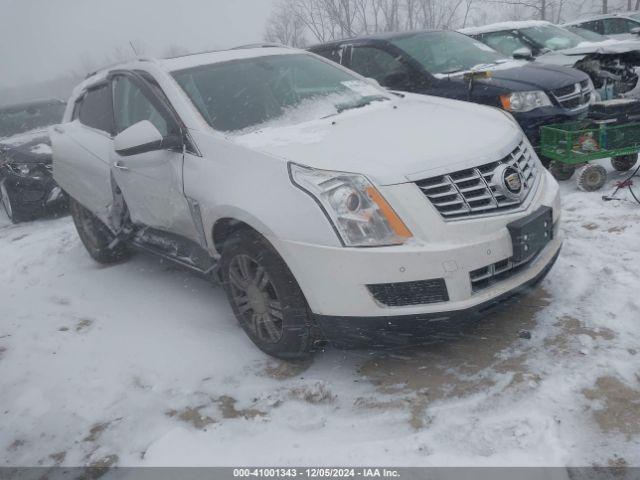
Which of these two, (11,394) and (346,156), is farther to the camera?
(11,394)

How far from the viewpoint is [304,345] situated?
2.77 m

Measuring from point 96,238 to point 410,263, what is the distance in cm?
367

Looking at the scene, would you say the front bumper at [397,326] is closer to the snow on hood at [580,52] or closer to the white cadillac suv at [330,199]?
the white cadillac suv at [330,199]

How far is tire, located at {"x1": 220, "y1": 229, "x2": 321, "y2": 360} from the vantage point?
2.66 meters

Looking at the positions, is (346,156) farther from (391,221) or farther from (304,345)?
(304,345)

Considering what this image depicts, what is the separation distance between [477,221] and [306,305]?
93cm

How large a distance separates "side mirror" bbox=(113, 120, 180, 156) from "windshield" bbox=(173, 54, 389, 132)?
0.29 metres

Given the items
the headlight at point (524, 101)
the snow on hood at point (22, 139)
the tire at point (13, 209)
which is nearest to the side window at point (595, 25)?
the headlight at point (524, 101)

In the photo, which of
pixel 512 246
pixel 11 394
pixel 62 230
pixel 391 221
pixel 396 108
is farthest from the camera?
pixel 62 230

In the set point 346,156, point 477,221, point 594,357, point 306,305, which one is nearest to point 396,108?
point 346,156

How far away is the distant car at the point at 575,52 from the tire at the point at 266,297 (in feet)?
16.3

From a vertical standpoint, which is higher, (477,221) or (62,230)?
(477,221)

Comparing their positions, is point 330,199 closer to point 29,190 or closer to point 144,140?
point 144,140

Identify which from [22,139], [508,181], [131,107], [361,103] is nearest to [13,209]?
[22,139]
